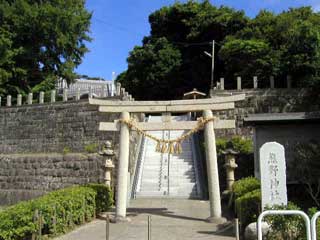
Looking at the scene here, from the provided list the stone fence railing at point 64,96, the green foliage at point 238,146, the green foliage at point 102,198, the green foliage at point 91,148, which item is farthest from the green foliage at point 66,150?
the green foliage at point 238,146

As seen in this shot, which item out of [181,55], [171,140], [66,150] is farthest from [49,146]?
[181,55]

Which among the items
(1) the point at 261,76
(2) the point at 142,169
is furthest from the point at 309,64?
(2) the point at 142,169

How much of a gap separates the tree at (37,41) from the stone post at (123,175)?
1633 cm

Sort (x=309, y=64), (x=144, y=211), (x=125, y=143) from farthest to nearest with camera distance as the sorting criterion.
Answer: (x=309, y=64) < (x=144, y=211) < (x=125, y=143)

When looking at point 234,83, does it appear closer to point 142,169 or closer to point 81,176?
point 142,169

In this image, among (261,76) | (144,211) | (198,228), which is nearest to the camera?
(198,228)

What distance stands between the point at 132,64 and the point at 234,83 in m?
9.51

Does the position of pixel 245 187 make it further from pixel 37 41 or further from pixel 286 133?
pixel 37 41

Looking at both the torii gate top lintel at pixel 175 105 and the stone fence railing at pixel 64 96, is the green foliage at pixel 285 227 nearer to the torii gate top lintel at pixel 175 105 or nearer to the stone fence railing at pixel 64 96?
the torii gate top lintel at pixel 175 105

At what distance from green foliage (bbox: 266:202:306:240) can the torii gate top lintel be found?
16.8 feet

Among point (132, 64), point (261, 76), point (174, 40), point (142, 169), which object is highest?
point (174, 40)

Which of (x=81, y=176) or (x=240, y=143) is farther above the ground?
(x=240, y=143)

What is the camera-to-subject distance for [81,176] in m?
16.9

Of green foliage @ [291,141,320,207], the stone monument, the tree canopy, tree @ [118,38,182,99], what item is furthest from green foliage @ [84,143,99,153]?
the stone monument
